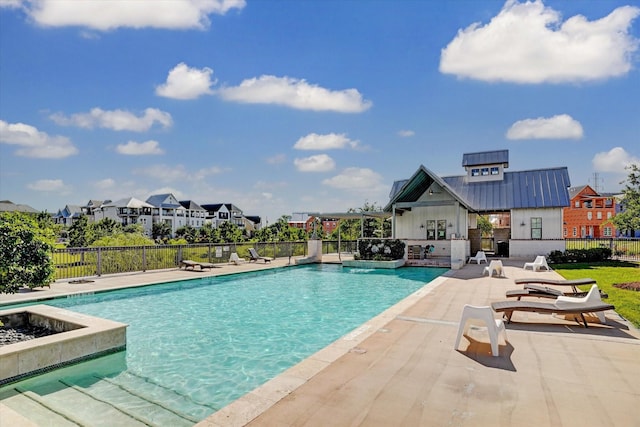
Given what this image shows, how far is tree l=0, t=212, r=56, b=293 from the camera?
604cm

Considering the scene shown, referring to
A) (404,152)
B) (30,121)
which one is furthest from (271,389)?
(30,121)

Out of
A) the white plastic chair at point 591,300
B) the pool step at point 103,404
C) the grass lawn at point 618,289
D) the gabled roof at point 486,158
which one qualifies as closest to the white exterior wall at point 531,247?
the grass lawn at point 618,289

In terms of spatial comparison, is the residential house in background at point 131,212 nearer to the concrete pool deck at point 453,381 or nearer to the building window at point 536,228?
the building window at point 536,228

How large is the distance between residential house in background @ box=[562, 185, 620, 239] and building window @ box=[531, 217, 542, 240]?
4561cm

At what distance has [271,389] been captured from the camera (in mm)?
4012

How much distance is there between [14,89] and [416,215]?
22.4 metres

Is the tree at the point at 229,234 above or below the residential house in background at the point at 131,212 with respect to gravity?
below

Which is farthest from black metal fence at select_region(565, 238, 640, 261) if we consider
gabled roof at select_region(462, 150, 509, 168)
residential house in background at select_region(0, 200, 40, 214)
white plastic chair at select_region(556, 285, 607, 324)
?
residential house in background at select_region(0, 200, 40, 214)

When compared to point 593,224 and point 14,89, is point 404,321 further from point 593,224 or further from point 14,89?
point 593,224

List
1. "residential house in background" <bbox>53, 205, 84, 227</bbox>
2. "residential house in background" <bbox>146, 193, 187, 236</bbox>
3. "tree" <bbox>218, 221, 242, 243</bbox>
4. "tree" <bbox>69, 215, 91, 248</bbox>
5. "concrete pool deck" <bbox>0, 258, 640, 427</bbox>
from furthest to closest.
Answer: "residential house in background" <bbox>53, 205, 84, 227</bbox>, "residential house in background" <bbox>146, 193, 187, 236</bbox>, "tree" <bbox>218, 221, 242, 243</bbox>, "tree" <bbox>69, 215, 91, 248</bbox>, "concrete pool deck" <bbox>0, 258, 640, 427</bbox>

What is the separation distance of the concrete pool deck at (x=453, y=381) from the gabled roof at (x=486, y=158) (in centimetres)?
2023

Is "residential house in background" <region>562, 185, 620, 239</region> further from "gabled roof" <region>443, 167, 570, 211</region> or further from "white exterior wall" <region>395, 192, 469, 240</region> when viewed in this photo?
"white exterior wall" <region>395, 192, 469, 240</region>

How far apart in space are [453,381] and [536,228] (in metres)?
21.5

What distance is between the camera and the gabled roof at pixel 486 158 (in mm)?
25234
